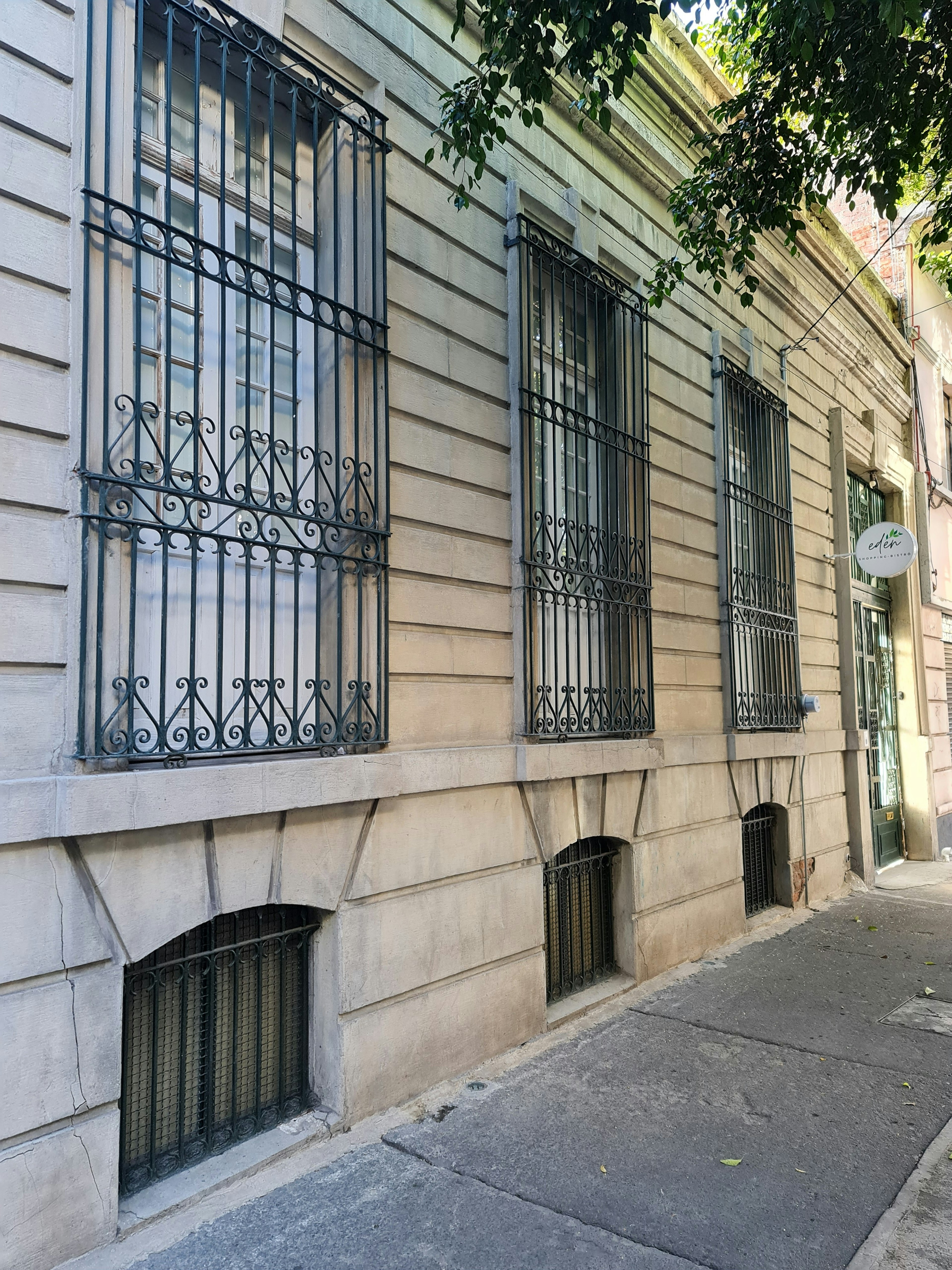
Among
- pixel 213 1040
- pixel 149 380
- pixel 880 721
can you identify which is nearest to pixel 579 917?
pixel 213 1040

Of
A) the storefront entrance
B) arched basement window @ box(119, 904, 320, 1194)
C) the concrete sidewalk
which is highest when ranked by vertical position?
the storefront entrance

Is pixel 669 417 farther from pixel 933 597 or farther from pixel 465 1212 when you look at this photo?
pixel 933 597

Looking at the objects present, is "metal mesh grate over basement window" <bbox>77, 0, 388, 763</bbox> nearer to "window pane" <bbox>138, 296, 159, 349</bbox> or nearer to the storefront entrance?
"window pane" <bbox>138, 296, 159, 349</bbox>

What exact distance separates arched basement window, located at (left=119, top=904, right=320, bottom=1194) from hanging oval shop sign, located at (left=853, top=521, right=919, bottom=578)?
27.9 feet

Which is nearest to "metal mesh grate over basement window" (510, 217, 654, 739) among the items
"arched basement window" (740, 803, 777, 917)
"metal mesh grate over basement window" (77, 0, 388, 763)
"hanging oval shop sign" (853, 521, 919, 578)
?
"metal mesh grate over basement window" (77, 0, 388, 763)

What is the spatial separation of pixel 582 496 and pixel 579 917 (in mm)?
2965

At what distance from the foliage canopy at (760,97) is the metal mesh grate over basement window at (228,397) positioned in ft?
2.64

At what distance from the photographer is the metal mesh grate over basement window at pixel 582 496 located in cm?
587

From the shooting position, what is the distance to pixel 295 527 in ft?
14.8

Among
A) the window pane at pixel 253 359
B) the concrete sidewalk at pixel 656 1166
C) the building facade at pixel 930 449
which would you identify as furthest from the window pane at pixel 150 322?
the building facade at pixel 930 449

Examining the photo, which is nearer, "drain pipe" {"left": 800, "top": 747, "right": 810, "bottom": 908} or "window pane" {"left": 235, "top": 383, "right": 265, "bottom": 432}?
"window pane" {"left": 235, "top": 383, "right": 265, "bottom": 432}

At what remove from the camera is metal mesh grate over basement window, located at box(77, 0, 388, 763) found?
363 cm

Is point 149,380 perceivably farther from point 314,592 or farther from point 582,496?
point 582,496

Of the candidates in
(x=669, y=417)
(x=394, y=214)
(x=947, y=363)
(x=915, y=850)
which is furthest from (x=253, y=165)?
(x=947, y=363)
